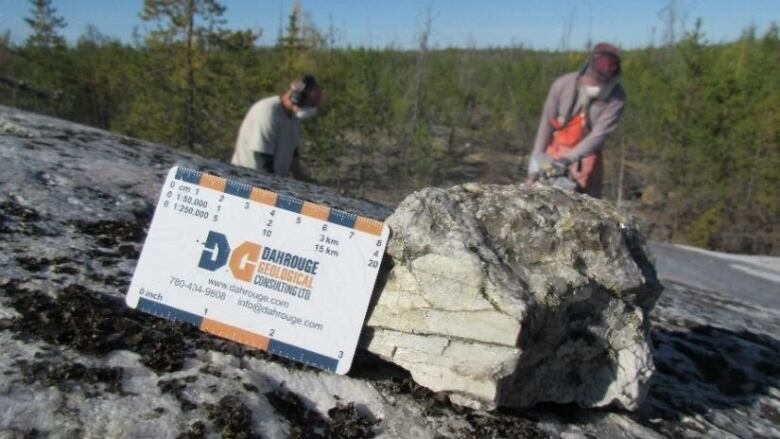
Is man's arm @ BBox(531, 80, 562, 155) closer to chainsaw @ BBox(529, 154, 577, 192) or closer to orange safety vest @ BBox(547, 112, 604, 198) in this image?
orange safety vest @ BBox(547, 112, 604, 198)

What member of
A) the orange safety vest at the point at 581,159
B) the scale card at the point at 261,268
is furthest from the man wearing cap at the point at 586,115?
the scale card at the point at 261,268

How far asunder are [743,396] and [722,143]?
86.6 ft

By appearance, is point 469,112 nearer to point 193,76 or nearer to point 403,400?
point 193,76

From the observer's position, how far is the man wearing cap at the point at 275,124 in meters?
4.68

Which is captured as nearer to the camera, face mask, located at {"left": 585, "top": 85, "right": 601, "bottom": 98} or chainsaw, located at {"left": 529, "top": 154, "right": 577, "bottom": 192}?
face mask, located at {"left": 585, "top": 85, "right": 601, "bottom": 98}

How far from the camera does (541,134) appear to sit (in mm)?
4809

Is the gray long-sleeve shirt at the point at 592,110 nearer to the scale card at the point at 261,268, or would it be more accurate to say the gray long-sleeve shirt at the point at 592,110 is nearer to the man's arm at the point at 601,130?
the man's arm at the point at 601,130

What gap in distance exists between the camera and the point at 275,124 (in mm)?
4730

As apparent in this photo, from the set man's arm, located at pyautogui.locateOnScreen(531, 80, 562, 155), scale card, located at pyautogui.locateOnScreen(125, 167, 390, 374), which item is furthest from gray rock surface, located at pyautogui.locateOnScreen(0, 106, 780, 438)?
man's arm, located at pyautogui.locateOnScreen(531, 80, 562, 155)

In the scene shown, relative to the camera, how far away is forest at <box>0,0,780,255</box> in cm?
2253

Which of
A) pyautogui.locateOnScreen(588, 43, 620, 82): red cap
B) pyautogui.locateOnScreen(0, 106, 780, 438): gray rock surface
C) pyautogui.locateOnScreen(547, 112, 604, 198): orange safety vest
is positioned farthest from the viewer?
pyautogui.locateOnScreen(547, 112, 604, 198): orange safety vest

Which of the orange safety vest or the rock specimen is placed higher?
the orange safety vest

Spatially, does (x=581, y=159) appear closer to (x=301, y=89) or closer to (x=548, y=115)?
(x=548, y=115)

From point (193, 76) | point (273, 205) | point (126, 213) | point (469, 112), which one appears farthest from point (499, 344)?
point (469, 112)
